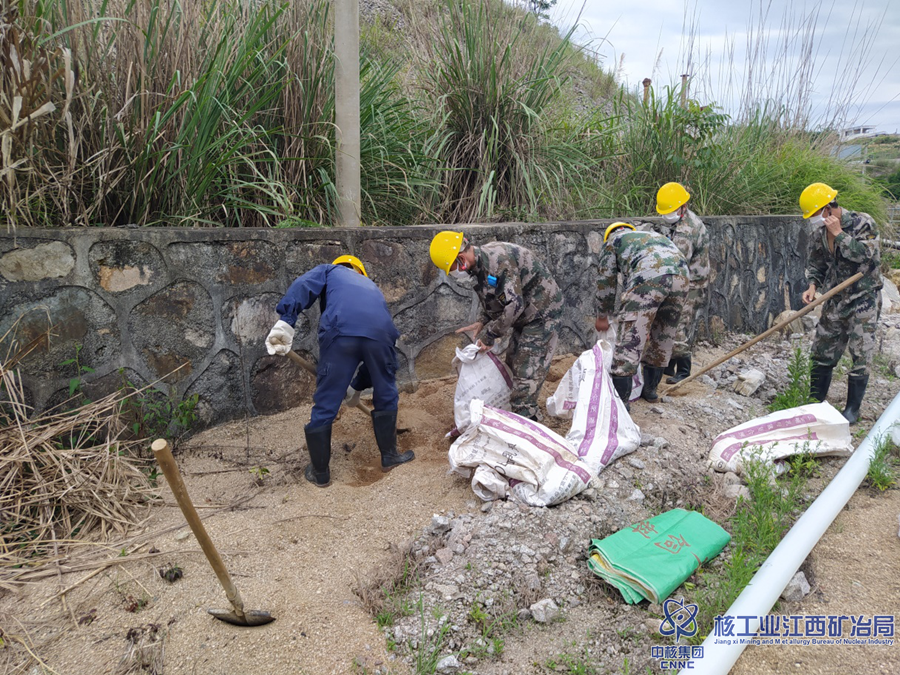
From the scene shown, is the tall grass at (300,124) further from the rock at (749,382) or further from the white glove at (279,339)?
the rock at (749,382)

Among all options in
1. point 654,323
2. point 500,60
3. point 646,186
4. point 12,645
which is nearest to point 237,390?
point 12,645

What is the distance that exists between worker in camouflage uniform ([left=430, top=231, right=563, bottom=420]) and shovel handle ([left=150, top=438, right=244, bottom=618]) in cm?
204

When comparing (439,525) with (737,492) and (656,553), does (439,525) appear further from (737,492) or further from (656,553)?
(737,492)

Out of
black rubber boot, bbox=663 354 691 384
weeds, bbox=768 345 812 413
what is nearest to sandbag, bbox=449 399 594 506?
weeds, bbox=768 345 812 413

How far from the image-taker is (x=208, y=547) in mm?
1786

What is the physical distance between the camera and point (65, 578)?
2.36m

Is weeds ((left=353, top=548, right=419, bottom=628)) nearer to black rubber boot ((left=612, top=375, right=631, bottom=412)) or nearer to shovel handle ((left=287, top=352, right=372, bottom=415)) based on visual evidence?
shovel handle ((left=287, top=352, right=372, bottom=415))

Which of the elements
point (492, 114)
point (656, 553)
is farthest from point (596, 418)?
point (492, 114)

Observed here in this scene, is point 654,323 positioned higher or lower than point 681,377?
higher

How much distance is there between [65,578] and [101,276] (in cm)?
149

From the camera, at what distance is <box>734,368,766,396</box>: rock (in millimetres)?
4668

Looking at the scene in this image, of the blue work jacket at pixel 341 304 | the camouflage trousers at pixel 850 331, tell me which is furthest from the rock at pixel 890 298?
the blue work jacket at pixel 341 304

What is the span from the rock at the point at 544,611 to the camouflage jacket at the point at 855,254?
317cm

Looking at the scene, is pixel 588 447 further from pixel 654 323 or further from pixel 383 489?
pixel 654 323
